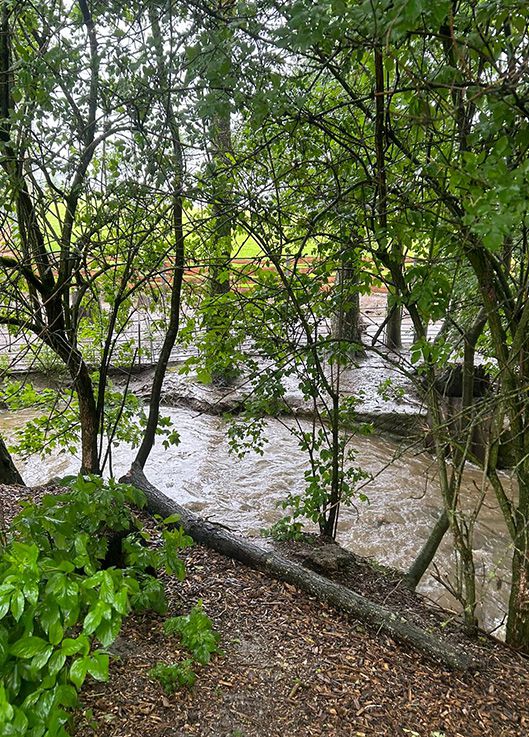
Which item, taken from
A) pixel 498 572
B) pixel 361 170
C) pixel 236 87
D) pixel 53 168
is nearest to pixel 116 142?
pixel 53 168

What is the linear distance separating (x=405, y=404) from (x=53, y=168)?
6750 millimetres

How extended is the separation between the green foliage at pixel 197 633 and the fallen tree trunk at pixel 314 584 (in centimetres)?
72

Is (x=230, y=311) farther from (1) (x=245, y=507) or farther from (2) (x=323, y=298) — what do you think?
(1) (x=245, y=507)

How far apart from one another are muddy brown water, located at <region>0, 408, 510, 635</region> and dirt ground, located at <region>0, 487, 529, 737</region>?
69.5 inches

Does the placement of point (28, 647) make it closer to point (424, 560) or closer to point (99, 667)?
point (99, 667)

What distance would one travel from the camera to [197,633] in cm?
215

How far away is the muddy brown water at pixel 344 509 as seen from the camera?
4816mm

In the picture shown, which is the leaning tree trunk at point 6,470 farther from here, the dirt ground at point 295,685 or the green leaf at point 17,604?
the green leaf at point 17,604

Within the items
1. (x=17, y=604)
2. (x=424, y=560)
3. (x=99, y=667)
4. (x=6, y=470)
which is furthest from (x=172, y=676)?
(x=6, y=470)

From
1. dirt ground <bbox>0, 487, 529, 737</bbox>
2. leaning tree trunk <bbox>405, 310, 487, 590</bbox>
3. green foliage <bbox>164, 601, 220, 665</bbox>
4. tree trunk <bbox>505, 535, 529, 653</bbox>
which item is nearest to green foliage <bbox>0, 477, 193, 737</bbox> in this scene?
dirt ground <bbox>0, 487, 529, 737</bbox>

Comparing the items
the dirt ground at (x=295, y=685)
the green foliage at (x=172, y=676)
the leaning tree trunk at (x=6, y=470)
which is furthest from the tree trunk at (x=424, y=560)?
the leaning tree trunk at (x=6, y=470)

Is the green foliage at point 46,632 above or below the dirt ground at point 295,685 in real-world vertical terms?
above

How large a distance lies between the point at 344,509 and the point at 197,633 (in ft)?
12.2

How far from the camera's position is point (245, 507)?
5.81 metres
